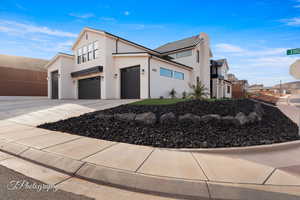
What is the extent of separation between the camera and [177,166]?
2.93 metres

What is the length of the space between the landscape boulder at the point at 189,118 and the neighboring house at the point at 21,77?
1053 inches

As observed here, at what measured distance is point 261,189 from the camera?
2.29m

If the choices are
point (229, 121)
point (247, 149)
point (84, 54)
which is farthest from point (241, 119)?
point (84, 54)

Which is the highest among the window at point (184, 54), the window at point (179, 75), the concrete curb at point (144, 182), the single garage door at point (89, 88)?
the window at point (184, 54)

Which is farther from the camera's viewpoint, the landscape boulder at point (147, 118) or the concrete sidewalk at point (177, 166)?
the landscape boulder at point (147, 118)

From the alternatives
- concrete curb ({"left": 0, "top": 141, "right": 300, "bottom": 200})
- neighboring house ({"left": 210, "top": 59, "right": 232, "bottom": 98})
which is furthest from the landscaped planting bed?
neighboring house ({"left": 210, "top": 59, "right": 232, "bottom": 98})

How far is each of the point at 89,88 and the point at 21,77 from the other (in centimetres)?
1573

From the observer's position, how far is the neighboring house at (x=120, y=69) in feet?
39.8

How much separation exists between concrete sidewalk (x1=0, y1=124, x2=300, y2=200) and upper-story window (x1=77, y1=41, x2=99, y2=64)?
38.8ft

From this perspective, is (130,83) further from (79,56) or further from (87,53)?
(79,56)

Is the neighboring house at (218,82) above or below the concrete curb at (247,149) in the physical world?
above

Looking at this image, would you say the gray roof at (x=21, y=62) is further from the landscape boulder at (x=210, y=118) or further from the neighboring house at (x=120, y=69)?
the landscape boulder at (x=210, y=118)

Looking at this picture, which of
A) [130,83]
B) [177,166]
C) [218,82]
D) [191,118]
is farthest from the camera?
[218,82]

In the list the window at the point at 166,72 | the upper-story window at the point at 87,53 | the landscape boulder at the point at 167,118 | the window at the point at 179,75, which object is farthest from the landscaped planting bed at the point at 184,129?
the upper-story window at the point at 87,53
